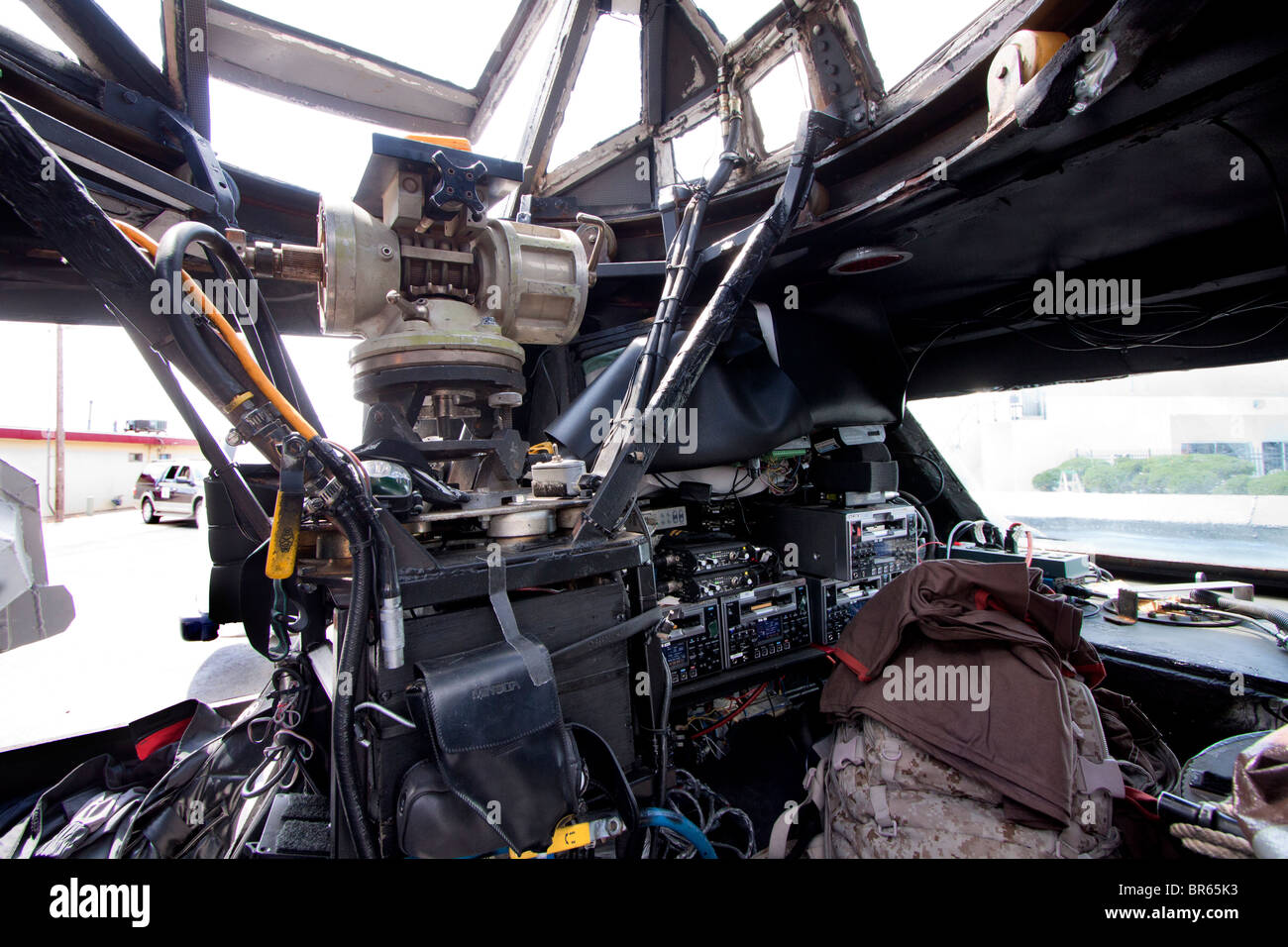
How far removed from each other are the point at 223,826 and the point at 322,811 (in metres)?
0.52

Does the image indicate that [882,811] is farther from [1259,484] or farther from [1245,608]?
[1259,484]

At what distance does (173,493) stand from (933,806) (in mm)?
13512

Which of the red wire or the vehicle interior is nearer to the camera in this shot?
the vehicle interior

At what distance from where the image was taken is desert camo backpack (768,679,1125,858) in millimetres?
1585

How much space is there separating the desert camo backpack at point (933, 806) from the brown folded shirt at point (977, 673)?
72 mm

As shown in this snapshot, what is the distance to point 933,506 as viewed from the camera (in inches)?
151

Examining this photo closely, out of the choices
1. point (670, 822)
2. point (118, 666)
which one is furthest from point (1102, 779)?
point (118, 666)

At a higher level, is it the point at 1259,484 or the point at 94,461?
the point at 94,461

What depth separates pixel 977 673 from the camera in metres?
1.78

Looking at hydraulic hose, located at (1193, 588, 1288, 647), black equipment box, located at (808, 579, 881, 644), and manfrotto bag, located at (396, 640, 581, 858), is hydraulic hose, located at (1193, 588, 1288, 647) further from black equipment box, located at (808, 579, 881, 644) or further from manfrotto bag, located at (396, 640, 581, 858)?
manfrotto bag, located at (396, 640, 581, 858)

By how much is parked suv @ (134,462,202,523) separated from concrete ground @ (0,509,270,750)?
18.5ft

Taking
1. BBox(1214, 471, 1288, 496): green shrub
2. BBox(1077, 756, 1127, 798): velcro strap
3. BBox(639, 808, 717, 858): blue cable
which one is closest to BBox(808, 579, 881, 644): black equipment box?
BBox(1077, 756, 1127, 798): velcro strap
